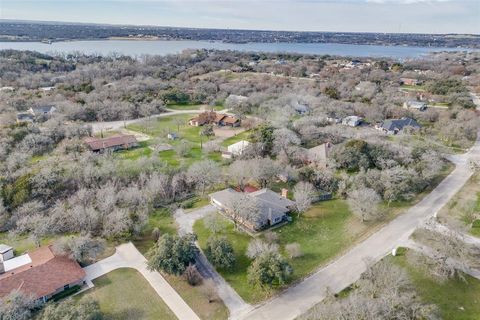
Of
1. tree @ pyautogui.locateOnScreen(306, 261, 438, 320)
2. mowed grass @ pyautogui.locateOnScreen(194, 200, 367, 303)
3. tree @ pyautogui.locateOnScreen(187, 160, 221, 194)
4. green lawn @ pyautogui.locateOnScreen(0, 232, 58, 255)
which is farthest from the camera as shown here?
tree @ pyautogui.locateOnScreen(187, 160, 221, 194)

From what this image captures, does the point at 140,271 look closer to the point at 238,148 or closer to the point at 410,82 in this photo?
the point at 238,148

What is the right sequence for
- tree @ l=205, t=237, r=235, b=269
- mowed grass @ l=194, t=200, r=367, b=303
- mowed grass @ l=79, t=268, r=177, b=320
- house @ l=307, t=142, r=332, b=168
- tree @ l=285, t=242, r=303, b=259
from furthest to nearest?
house @ l=307, t=142, r=332, b=168 → tree @ l=285, t=242, r=303, b=259 → tree @ l=205, t=237, r=235, b=269 → mowed grass @ l=194, t=200, r=367, b=303 → mowed grass @ l=79, t=268, r=177, b=320

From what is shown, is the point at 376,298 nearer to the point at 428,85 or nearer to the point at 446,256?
the point at 446,256

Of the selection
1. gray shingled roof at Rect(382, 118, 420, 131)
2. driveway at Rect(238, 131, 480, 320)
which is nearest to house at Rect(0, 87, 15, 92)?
gray shingled roof at Rect(382, 118, 420, 131)

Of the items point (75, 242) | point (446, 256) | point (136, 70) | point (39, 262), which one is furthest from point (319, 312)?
point (136, 70)

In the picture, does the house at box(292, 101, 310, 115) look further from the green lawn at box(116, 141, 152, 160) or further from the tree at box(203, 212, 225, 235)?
the tree at box(203, 212, 225, 235)

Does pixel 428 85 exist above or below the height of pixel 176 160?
above

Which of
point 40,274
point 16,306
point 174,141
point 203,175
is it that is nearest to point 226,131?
point 174,141

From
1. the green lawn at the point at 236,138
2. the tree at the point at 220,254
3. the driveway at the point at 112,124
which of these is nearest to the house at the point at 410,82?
the green lawn at the point at 236,138
